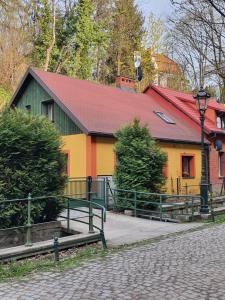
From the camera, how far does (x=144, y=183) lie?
1546cm

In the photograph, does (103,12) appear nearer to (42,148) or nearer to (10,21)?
(10,21)

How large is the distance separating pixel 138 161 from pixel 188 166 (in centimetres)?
880

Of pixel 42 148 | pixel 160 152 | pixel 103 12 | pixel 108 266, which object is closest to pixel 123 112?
pixel 160 152

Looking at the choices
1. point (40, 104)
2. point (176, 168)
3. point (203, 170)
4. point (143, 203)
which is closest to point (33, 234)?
point (143, 203)

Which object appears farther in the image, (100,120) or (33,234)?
(100,120)

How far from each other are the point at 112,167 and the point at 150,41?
29.0 meters

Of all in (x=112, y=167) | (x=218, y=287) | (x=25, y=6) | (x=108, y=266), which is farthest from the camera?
(x=25, y=6)

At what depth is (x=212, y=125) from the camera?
87.6 ft

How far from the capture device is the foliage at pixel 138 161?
50.8 feet

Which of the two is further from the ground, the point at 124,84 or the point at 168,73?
the point at 168,73

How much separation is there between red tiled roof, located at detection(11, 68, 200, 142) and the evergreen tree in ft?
58.3

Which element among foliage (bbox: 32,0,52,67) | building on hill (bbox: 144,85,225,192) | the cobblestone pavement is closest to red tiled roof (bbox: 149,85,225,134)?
building on hill (bbox: 144,85,225,192)

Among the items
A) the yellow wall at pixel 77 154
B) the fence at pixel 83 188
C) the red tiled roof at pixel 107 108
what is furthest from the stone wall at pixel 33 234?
the yellow wall at pixel 77 154

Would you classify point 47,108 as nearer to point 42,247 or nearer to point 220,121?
point 220,121
